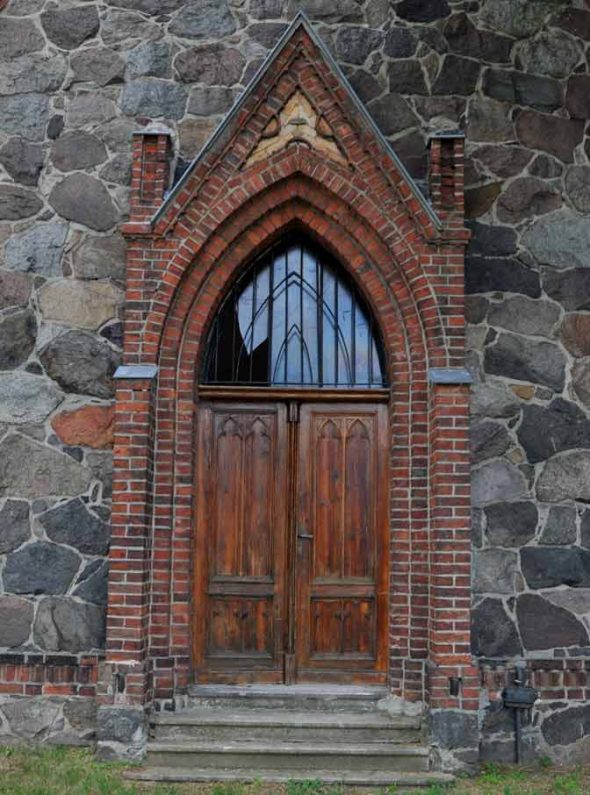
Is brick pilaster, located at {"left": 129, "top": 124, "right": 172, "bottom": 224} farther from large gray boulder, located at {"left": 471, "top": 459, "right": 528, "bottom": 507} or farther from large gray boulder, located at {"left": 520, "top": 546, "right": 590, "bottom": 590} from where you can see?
large gray boulder, located at {"left": 520, "top": 546, "right": 590, "bottom": 590}

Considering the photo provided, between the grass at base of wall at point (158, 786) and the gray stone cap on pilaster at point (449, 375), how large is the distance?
3027 millimetres

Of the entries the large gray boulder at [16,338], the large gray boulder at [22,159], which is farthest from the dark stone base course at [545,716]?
the large gray boulder at [22,159]

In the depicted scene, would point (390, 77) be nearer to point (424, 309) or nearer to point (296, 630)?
point (424, 309)

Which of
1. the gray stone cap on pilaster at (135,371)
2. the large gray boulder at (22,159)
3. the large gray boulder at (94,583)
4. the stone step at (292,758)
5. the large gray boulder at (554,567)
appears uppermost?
the large gray boulder at (22,159)

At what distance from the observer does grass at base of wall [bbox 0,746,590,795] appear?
238 inches

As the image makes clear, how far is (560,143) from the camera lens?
7902mm

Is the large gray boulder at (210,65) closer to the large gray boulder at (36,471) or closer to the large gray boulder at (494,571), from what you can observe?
the large gray boulder at (36,471)

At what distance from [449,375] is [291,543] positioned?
1.98 meters

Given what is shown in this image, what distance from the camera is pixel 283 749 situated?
21.4 feet

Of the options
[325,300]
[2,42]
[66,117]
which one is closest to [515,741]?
[325,300]

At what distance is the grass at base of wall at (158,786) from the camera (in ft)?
19.8

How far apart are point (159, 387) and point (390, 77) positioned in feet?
11.8

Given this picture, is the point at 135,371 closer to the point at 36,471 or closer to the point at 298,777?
the point at 36,471

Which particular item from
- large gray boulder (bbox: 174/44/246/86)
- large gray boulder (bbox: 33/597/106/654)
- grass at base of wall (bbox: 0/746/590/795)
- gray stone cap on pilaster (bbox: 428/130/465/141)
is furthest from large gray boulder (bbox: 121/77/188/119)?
grass at base of wall (bbox: 0/746/590/795)
